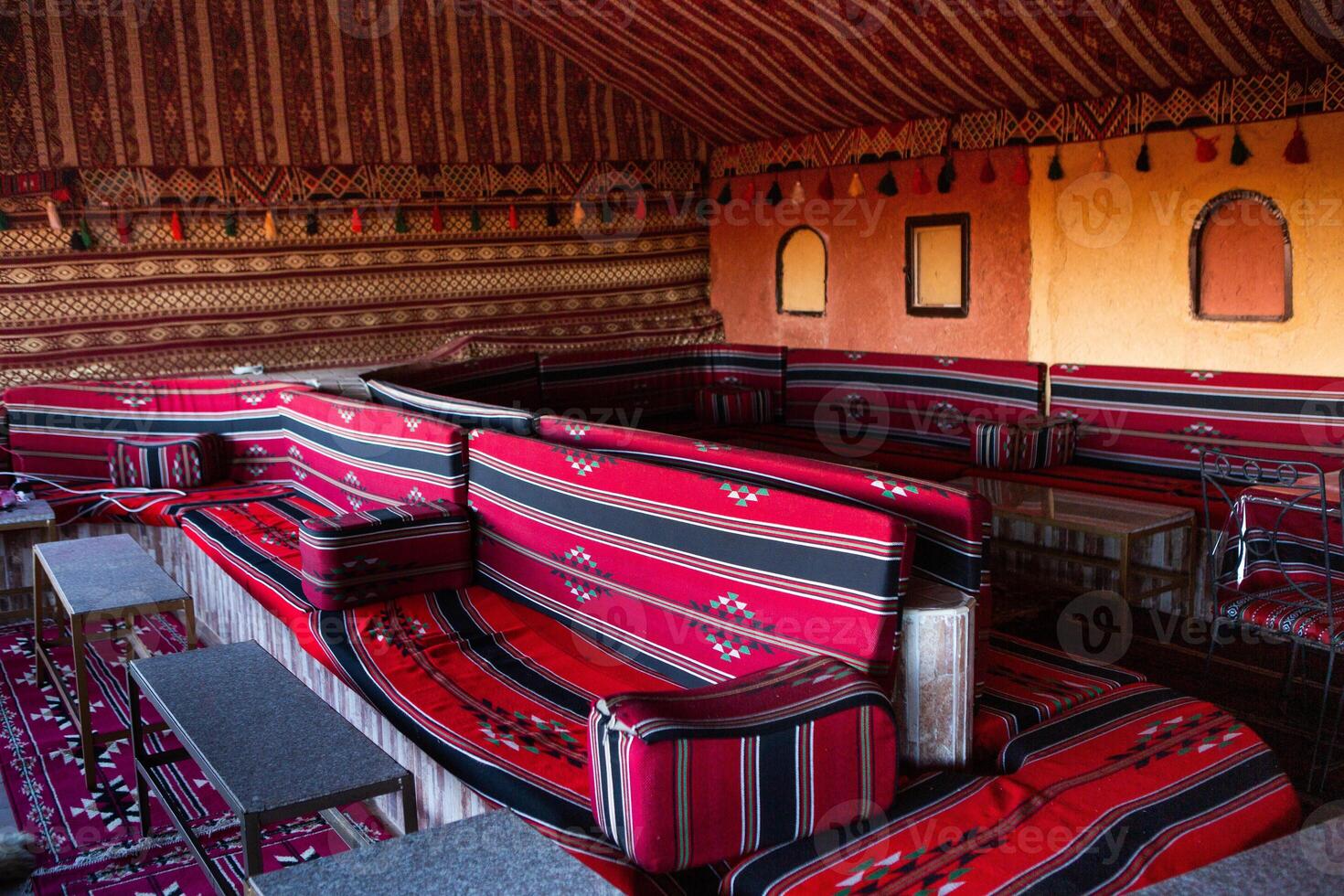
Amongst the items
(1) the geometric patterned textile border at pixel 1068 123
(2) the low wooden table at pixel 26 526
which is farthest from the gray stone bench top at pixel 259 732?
(1) the geometric patterned textile border at pixel 1068 123

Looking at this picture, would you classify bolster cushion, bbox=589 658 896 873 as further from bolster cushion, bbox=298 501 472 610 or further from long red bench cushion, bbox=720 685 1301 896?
bolster cushion, bbox=298 501 472 610

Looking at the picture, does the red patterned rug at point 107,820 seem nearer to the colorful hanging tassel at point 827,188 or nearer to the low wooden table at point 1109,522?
the low wooden table at point 1109,522

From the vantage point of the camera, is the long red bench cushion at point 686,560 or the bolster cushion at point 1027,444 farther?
the bolster cushion at point 1027,444

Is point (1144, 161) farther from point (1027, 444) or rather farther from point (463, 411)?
point (463, 411)

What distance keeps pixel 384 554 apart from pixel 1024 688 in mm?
1952

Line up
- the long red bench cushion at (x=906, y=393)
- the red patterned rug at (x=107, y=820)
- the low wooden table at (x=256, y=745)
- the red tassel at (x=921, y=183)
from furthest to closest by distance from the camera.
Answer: the red tassel at (x=921, y=183), the long red bench cushion at (x=906, y=393), the red patterned rug at (x=107, y=820), the low wooden table at (x=256, y=745)

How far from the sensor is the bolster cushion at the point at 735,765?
6.75 ft

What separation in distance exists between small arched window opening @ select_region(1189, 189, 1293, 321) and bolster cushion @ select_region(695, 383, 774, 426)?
9.01 ft

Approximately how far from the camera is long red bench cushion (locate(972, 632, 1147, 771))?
2.56 m

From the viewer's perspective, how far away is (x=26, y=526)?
4.40 m

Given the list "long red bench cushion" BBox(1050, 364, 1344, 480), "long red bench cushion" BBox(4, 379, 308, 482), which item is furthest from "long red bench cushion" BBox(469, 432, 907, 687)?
"long red bench cushion" BBox(1050, 364, 1344, 480)

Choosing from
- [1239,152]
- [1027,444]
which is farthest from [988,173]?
[1027,444]

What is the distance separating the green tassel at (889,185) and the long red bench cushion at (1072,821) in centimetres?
438

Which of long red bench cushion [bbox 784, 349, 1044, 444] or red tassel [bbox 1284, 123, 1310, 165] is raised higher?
red tassel [bbox 1284, 123, 1310, 165]
